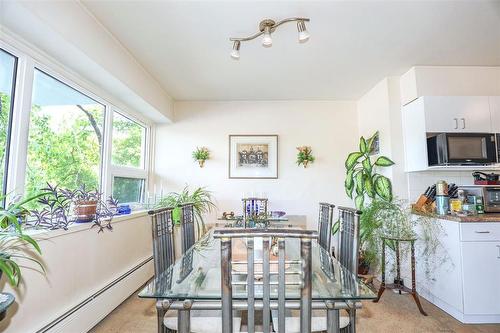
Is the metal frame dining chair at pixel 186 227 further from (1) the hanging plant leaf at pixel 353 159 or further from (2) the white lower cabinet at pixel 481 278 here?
(2) the white lower cabinet at pixel 481 278

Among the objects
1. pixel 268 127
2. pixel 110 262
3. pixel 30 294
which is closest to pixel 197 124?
pixel 268 127

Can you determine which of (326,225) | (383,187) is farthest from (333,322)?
(383,187)

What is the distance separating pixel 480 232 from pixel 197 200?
3.23 metres

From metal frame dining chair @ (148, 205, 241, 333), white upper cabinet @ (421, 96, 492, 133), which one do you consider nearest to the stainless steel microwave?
white upper cabinet @ (421, 96, 492, 133)

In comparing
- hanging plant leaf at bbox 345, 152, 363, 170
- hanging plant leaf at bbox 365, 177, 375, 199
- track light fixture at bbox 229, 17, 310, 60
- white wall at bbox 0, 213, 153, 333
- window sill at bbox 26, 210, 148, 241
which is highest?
track light fixture at bbox 229, 17, 310, 60

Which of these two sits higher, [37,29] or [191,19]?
[191,19]

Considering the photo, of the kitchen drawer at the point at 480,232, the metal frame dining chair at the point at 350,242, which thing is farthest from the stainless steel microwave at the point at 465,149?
the metal frame dining chair at the point at 350,242

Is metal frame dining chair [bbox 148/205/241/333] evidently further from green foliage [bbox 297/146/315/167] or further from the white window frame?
green foliage [bbox 297/146/315/167]

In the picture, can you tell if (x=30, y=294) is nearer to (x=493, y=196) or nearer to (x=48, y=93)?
(x=48, y=93)

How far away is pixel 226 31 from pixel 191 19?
324 mm

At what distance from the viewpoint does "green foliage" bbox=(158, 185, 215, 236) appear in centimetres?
351

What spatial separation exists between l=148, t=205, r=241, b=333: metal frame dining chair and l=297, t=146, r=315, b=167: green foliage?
2414 mm

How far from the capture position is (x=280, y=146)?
3982mm

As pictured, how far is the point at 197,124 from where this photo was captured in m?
4.05
